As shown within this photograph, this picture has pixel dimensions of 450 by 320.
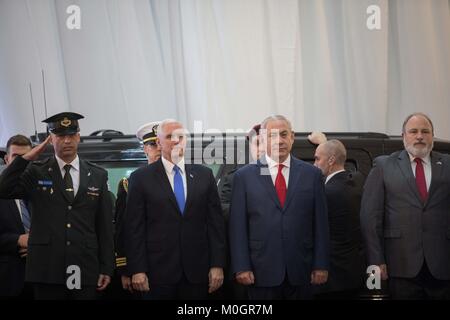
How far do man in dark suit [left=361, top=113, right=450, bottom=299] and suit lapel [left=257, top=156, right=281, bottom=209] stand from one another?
72 cm

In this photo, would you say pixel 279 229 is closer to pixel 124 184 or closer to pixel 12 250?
pixel 124 184

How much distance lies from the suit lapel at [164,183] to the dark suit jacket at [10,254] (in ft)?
3.89

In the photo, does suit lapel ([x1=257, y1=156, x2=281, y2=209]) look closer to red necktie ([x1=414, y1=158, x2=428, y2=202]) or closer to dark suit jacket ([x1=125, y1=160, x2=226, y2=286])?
dark suit jacket ([x1=125, y1=160, x2=226, y2=286])

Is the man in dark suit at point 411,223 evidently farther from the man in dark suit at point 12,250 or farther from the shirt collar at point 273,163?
the man in dark suit at point 12,250

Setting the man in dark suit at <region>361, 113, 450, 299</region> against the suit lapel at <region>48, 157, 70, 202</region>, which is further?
the man in dark suit at <region>361, 113, 450, 299</region>

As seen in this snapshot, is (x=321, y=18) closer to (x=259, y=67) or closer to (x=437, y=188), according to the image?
(x=259, y=67)

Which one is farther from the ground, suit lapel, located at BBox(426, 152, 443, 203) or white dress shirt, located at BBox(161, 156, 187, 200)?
white dress shirt, located at BBox(161, 156, 187, 200)

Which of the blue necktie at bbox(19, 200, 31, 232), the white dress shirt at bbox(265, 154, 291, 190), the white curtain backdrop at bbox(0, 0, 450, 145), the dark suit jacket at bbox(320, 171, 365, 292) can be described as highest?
the white curtain backdrop at bbox(0, 0, 450, 145)

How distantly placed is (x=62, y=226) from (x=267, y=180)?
1426 mm

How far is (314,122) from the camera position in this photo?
9.44m

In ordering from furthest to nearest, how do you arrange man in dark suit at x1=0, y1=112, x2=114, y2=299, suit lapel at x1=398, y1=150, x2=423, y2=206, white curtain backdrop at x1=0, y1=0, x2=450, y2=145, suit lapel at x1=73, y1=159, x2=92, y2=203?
white curtain backdrop at x1=0, y1=0, x2=450, y2=145, suit lapel at x1=398, y1=150, x2=423, y2=206, suit lapel at x1=73, y1=159, x2=92, y2=203, man in dark suit at x1=0, y1=112, x2=114, y2=299

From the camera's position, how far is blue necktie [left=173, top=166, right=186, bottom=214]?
17.0ft

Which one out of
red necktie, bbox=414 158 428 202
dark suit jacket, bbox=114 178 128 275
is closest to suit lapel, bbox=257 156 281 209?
dark suit jacket, bbox=114 178 128 275
